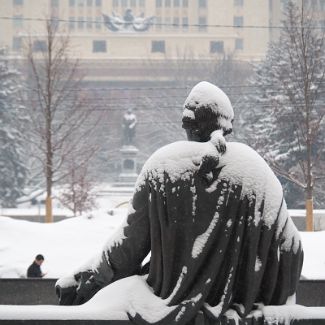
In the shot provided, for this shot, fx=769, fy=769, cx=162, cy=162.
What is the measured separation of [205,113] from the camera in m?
4.09

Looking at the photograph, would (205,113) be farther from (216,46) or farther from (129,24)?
(216,46)

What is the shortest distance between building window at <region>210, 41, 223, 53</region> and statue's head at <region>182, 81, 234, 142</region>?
2950 inches

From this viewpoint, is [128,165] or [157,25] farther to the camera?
[157,25]

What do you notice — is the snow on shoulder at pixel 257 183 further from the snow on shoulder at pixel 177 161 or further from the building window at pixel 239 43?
the building window at pixel 239 43

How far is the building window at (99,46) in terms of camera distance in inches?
3046

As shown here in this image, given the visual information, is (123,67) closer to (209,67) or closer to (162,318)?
(209,67)

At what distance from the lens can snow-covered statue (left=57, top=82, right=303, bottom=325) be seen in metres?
3.89

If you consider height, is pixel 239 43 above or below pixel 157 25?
below

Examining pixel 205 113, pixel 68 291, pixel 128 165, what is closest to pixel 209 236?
pixel 205 113

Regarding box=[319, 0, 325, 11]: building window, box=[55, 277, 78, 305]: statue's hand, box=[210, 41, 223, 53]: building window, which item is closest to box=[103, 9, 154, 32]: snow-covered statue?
box=[210, 41, 223, 53]: building window

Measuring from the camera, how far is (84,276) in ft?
14.3

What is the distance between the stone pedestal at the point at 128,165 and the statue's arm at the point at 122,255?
36692 mm

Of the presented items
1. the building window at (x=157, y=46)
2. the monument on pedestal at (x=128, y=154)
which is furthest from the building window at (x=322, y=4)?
the monument on pedestal at (x=128, y=154)

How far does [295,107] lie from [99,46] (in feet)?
200
